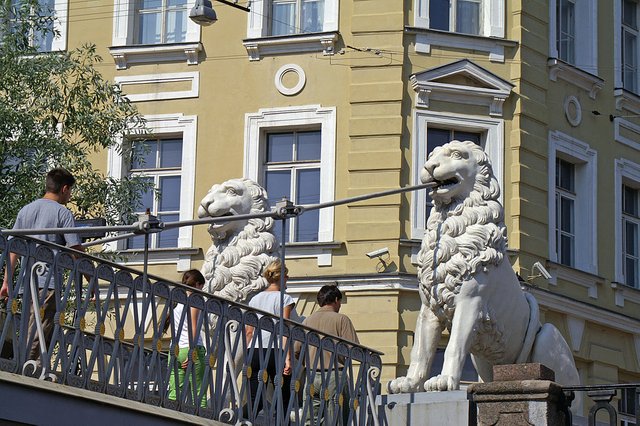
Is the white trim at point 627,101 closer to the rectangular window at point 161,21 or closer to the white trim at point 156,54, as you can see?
the white trim at point 156,54

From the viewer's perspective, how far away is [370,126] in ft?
88.9

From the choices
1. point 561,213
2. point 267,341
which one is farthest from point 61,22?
point 267,341

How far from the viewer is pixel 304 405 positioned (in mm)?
14625

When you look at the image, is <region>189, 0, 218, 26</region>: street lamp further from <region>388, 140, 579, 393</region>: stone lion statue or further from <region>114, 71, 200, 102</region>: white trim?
<region>388, 140, 579, 393</region>: stone lion statue

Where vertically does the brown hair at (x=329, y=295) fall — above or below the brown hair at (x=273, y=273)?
below

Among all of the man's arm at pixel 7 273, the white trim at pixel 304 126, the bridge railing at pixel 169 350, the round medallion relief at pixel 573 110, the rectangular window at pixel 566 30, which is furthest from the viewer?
the rectangular window at pixel 566 30

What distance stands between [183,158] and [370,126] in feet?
9.45

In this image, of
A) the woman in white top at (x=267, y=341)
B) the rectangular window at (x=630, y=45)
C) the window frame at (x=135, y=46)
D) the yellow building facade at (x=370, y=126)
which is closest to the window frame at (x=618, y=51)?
the rectangular window at (x=630, y=45)

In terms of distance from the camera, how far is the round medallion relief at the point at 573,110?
2902 cm

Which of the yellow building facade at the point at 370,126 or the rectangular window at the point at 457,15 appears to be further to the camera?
the rectangular window at the point at 457,15

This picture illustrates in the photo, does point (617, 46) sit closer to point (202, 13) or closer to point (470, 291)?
point (202, 13)

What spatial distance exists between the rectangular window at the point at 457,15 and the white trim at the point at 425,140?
1364 mm

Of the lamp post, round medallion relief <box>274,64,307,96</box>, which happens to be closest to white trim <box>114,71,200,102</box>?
round medallion relief <box>274,64,307,96</box>

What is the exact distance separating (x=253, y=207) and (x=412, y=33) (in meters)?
10.4
